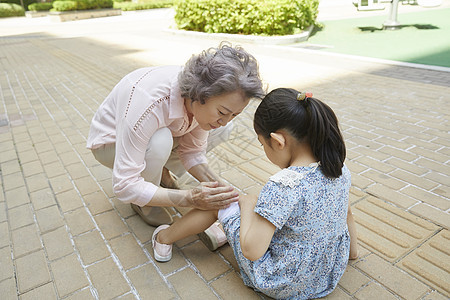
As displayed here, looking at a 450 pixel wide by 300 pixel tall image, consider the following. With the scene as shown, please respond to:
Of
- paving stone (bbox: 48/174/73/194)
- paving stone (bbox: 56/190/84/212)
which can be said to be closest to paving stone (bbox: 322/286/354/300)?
paving stone (bbox: 56/190/84/212)

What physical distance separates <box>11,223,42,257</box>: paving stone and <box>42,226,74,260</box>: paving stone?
0.16 feet

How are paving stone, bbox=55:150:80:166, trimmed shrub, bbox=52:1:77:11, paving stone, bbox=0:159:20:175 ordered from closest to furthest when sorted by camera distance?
1. paving stone, bbox=0:159:20:175
2. paving stone, bbox=55:150:80:166
3. trimmed shrub, bbox=52:1:77:11

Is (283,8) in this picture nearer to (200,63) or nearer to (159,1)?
(200,63)

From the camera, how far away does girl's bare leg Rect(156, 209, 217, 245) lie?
1.71m

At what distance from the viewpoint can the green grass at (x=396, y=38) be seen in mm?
6504

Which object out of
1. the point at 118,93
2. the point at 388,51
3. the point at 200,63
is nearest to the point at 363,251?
the point at 200,63

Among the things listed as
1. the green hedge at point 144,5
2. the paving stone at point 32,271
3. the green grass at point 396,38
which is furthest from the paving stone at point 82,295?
the green hedge at point 144,5

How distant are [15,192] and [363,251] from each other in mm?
2381

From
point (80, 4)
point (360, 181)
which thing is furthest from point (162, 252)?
point (80, 4)

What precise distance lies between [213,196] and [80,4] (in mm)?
21134

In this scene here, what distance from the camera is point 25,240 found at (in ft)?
6.91

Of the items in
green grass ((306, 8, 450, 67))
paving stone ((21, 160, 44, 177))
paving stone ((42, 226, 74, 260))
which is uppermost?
green grass ((306, 8, 450, 67))

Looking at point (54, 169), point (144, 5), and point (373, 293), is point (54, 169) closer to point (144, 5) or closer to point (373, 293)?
point (373, 293)

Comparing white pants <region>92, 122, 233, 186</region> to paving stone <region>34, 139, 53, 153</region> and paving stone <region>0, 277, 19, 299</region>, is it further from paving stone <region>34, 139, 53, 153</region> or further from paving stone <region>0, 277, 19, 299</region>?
paving stone <region>34, 139, 53, 153</region>
